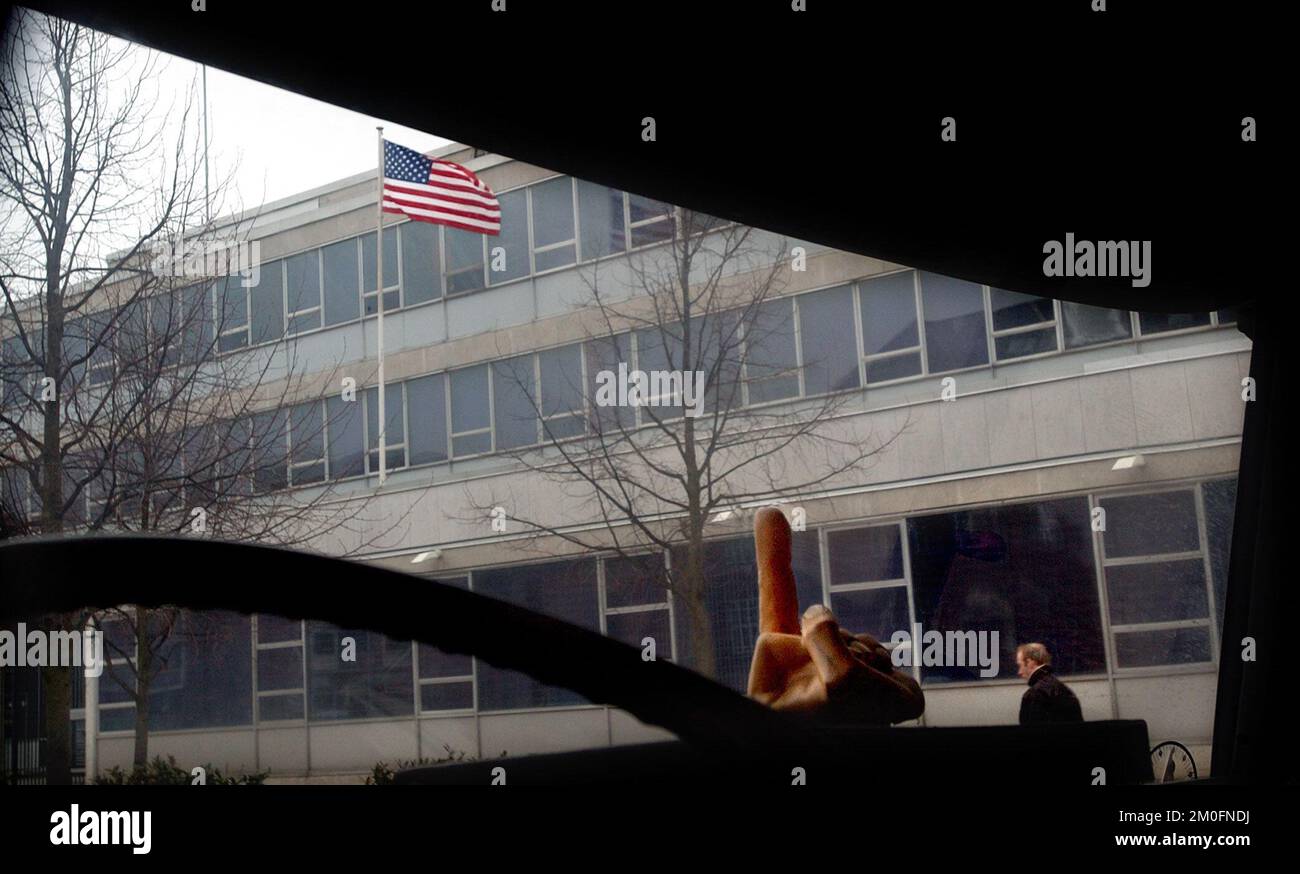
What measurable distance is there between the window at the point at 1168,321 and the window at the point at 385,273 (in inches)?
58.3

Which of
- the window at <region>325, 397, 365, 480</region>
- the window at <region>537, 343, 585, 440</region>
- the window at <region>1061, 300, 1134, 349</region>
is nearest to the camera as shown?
the window at <region>1061, 300, 1134, 349</region>

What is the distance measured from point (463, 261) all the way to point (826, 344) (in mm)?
872

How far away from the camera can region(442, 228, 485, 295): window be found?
2.60m

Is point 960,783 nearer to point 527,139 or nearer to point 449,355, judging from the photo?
point 527,139

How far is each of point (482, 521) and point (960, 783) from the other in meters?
1.49

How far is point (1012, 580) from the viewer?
216cm

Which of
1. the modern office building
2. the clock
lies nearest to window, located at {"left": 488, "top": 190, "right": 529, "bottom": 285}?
the modern office building

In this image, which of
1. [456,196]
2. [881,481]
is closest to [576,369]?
[456,196]

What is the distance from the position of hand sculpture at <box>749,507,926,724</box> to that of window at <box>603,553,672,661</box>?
0.60 feet

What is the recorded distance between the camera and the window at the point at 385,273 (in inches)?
93.2

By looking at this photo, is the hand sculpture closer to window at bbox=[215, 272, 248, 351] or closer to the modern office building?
the modern office building

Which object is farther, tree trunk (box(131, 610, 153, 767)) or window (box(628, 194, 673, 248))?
window (box(628, 194, 673, 248))

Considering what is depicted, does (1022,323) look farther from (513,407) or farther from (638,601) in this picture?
(513,407)
